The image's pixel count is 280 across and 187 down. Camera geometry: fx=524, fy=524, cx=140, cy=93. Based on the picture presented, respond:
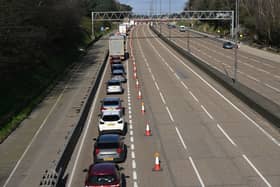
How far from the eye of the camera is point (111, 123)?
28359 millimetres

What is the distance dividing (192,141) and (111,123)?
14.9 ft

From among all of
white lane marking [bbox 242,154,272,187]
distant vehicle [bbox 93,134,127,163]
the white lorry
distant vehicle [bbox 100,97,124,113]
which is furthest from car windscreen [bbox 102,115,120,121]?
the white lorry

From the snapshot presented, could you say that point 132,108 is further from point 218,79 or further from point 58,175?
point 58,175

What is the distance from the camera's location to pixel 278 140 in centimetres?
2691

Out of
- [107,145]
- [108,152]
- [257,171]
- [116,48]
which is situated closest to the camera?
[257,171]

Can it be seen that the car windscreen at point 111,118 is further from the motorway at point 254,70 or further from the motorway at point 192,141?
the motorway at point 254,70

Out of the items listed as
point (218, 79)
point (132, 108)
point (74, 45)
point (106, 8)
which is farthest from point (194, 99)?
point (106, 8)

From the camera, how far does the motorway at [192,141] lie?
21.0 m

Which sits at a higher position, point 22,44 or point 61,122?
point 22,44

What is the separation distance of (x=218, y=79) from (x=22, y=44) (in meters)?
17.5

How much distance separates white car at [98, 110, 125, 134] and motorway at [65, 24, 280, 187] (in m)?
0.71

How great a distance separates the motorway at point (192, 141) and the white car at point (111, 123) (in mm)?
708

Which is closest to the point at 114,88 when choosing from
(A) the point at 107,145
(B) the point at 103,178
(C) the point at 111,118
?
(C) the point at 111,118

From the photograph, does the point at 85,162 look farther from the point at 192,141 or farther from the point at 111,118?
the point at 192,141
